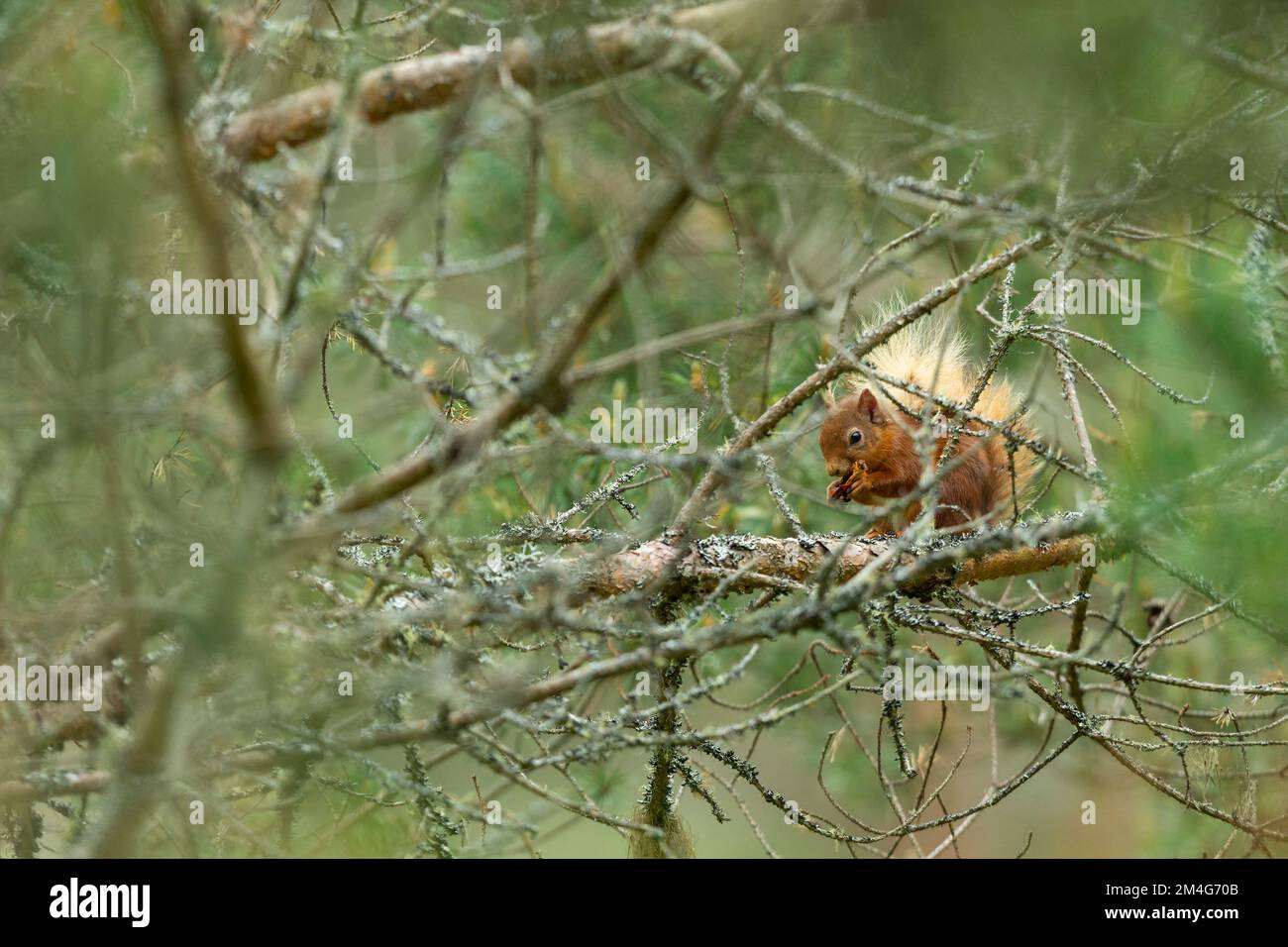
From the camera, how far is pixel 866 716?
490cm

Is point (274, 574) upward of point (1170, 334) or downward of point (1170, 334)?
downward

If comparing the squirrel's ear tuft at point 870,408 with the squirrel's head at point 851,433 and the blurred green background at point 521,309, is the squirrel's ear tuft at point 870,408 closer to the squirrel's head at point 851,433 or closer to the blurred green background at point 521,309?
the squirrel's head at point 851,433

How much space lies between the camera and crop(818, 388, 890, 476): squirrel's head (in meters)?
3.79

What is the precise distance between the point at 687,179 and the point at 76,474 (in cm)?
132

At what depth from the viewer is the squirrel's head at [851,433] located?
3.79 meters

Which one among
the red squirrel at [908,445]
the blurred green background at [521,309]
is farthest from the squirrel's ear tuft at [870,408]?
the blurred green background at [521,309]

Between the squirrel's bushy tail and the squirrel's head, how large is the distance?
0.34ft

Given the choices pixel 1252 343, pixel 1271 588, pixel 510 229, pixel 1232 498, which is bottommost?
pixel 1271 588

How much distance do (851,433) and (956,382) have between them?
1.22 feet

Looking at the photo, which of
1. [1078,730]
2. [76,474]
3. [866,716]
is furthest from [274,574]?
[866,716]
